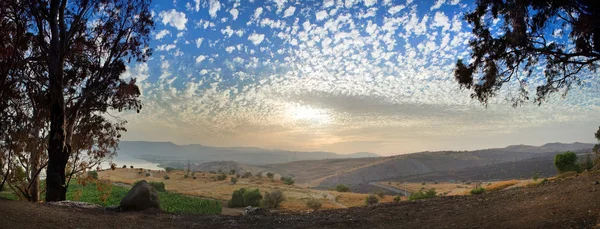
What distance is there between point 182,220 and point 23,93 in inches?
349

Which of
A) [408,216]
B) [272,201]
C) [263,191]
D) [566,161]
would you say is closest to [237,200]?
[272,201]

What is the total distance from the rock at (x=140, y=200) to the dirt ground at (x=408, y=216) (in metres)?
0.63

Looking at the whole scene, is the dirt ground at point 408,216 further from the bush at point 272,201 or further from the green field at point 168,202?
the bush at point 272,201

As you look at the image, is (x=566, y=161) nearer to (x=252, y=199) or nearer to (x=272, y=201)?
(x=272, y=201)

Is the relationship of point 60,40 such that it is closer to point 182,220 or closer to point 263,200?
point 182,220

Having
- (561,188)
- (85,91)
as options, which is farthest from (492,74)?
(85,91)

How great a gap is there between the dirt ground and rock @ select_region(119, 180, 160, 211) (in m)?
0.63

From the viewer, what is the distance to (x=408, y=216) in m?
10.8

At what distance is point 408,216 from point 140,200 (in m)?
9.18

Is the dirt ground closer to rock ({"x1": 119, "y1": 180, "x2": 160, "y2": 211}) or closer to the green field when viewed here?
rock ({"x1": 119, "y1": 180, "x2": 160, "y2": 211})

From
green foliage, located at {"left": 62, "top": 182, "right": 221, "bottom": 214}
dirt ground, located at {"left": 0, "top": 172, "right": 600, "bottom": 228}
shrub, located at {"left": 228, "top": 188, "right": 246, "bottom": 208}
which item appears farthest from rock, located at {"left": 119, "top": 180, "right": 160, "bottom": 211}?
shrub, located at {"left": 228, "top": 188, "right": 246, "bottom": 208}

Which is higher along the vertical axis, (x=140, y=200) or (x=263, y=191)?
(x=140, y=200)

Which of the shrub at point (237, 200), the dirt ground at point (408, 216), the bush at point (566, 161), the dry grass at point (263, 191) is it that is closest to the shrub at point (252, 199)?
the shrub at point (237, 200)

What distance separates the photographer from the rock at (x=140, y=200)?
13102mm
